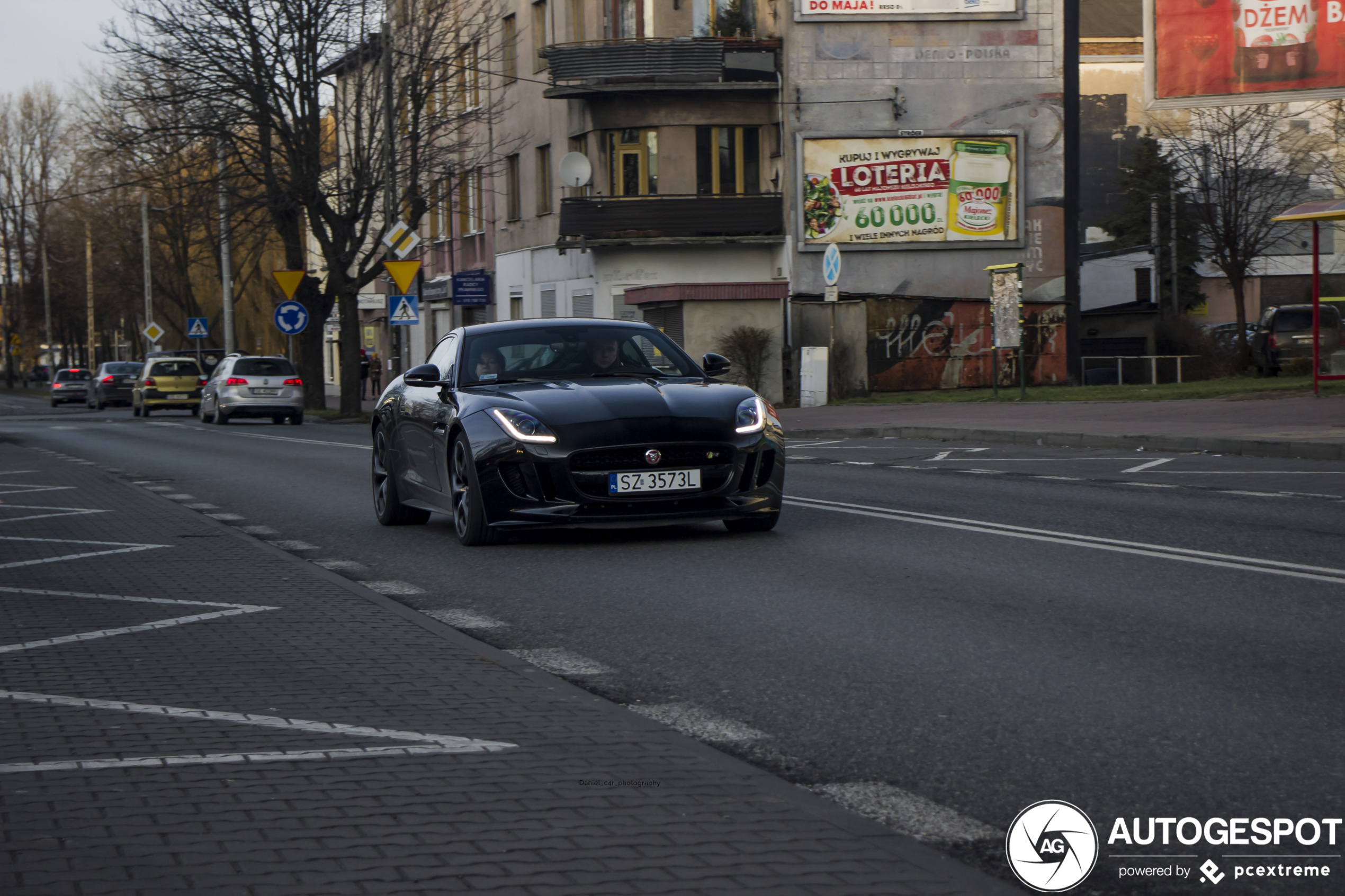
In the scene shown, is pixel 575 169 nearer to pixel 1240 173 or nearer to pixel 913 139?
pixel 913 139

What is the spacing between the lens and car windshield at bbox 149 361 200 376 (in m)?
46.5

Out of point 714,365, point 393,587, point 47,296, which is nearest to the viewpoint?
point 393,587

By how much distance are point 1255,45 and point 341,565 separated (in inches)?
916

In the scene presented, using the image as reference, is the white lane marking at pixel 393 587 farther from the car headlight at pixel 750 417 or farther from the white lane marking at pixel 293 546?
the car headlight at pixel 750 417

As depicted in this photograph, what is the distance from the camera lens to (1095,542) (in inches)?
400

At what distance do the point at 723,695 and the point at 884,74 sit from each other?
117ft

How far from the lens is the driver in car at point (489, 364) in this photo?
11.3 meters

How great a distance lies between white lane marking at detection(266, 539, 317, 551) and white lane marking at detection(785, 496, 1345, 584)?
374 centimetres

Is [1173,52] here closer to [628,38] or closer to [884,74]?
[884,74]

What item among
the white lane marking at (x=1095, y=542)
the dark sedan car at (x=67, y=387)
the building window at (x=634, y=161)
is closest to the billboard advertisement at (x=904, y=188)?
the building window at (x=634, y=161)

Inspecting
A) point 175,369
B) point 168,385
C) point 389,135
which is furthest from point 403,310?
point 175,369

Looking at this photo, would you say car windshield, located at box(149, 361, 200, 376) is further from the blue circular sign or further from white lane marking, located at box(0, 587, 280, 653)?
white lane marking, located at box(0, 587, 280, 653)

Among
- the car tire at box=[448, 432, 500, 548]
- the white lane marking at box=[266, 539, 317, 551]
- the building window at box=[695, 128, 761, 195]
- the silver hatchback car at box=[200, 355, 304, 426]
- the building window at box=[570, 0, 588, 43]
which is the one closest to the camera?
the car tire at box=[448, 432, 500, 548]

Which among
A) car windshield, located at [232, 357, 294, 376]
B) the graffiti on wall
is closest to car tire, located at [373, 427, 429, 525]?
the graffiti on wall
